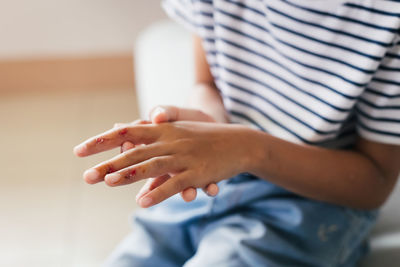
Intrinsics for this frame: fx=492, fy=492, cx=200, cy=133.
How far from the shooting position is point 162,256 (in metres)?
0.66

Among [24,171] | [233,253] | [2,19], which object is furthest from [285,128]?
[2,19]

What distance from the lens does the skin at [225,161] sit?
47 cm

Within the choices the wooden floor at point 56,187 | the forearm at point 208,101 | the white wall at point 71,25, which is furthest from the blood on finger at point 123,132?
the white wall at point 71,25

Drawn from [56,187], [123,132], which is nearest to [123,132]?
[123,132]

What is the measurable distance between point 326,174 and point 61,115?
112cm

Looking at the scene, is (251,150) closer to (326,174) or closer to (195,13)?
(326,174)

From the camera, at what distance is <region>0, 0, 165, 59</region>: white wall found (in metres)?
1.53

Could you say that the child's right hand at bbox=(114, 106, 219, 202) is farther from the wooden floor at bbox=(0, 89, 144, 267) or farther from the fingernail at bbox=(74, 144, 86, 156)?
the wooden floor at bbox=(0, 89, 144, 267)

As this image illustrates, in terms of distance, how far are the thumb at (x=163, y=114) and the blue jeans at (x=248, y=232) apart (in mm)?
138

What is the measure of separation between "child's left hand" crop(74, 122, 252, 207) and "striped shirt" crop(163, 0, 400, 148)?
0.38 ft

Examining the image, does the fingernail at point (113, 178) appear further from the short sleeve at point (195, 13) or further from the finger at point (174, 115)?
the short sleeve at point (195, 13)

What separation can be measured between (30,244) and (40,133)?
0.41 meters

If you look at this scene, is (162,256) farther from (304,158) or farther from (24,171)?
(24,171)

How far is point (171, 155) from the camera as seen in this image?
49cm
